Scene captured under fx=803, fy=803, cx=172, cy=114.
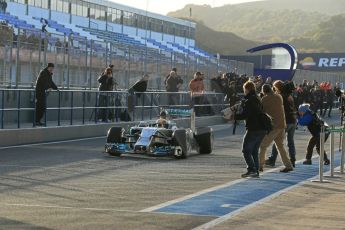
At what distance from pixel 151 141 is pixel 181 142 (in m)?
0.67

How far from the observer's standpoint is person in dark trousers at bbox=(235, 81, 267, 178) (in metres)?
14.0

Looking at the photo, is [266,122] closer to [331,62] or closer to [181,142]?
[181,142]

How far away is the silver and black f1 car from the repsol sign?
64.8 metres

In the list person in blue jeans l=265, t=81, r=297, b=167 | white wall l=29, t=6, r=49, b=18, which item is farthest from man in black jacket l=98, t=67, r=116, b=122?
white wall l=29, t=6, r=49, b=18

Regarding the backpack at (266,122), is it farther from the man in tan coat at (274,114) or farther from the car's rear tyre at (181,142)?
the car's rear tyre at (181,142)

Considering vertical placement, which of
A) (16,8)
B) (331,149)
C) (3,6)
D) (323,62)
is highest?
(16,8)

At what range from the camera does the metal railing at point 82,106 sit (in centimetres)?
2161

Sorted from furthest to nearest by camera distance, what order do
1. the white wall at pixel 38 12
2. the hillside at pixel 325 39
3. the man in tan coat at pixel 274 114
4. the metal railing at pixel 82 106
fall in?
1. the hillside at pixel 325 39
2. the white wall at pixel 38 12
3. the metal railing at pixel 82 106
4. the man in tan coat at pixel 274 114

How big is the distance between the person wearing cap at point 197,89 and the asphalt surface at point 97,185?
1092cm

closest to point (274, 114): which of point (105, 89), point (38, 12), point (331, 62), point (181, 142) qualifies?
point (181, 142)

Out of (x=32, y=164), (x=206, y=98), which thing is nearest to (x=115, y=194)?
(x=32, y=164)

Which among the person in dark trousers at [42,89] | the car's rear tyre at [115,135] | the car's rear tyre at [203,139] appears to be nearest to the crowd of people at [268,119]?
the person in dark trousers at [42,89]

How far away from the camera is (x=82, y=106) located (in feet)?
84.0

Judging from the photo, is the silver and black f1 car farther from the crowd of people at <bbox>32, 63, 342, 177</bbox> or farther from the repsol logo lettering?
the repsol logo lettering
